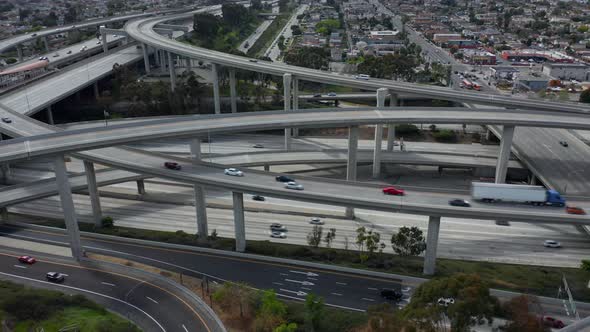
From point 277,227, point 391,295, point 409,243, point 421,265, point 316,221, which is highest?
point 409,243

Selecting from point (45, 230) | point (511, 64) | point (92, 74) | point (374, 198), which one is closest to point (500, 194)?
point (374, 198)

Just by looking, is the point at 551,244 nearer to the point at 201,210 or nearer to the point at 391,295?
the point at 391,295

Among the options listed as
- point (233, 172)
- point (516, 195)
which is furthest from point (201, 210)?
point (516, 195)

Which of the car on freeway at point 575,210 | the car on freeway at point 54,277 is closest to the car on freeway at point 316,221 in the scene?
the car on freeway at point 575,210

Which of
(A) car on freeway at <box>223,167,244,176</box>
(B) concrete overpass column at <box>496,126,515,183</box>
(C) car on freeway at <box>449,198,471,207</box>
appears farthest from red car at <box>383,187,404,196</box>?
(B) concrete overpass column at <box>496,126,515,183</box>

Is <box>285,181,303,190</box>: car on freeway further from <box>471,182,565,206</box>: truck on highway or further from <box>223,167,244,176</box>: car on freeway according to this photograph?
<box>471,182,565,206</box>: truck on highway

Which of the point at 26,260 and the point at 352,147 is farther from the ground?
the point at 352,147

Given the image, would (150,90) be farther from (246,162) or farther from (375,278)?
(375,278)
